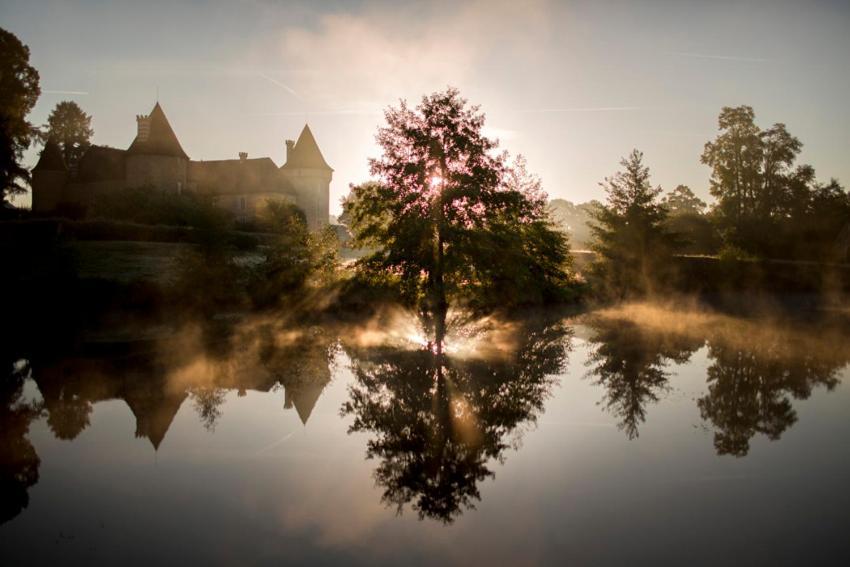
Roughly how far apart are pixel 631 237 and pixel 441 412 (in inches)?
1059

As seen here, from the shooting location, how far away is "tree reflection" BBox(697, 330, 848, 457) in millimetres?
8305

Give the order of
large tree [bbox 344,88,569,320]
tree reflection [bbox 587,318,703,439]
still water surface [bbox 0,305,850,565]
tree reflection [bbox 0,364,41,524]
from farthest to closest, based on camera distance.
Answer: large tree [bbox 344,88,569,320], tree reflection [bbox 587,318,703,439], tree reflection [bbox 0,364,41,524], still water surface [bbox 0,305,850,565]

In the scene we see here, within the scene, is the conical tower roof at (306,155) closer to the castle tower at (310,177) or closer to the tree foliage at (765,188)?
the castle tower at (310,177)

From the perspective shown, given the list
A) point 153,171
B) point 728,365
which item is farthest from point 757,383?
point 153,171

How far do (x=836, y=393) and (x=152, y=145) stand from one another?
184ft

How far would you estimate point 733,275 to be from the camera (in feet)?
124

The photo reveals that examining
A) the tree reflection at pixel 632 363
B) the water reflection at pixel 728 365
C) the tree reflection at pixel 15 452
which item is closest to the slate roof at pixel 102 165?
the water reflection at pixel 728 365

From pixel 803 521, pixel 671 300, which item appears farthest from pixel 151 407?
pixel 671 300

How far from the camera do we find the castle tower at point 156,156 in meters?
52.4

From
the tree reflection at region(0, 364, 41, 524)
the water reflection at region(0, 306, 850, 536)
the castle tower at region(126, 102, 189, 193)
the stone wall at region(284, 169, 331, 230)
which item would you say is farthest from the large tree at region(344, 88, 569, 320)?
the stone wall at region(284, 169, 331, 230)

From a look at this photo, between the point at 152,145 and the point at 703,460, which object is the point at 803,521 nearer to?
the point at 703,460

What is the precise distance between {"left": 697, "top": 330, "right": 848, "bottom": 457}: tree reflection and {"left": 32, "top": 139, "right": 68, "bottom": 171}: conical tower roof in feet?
203

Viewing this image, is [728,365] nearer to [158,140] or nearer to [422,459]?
[422,459]

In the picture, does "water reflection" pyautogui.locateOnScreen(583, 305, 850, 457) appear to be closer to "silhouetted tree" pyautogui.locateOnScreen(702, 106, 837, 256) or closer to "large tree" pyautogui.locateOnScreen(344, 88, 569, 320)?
"large tree" pyautogui.locateOnScreen(344, 88, 569, 320)
